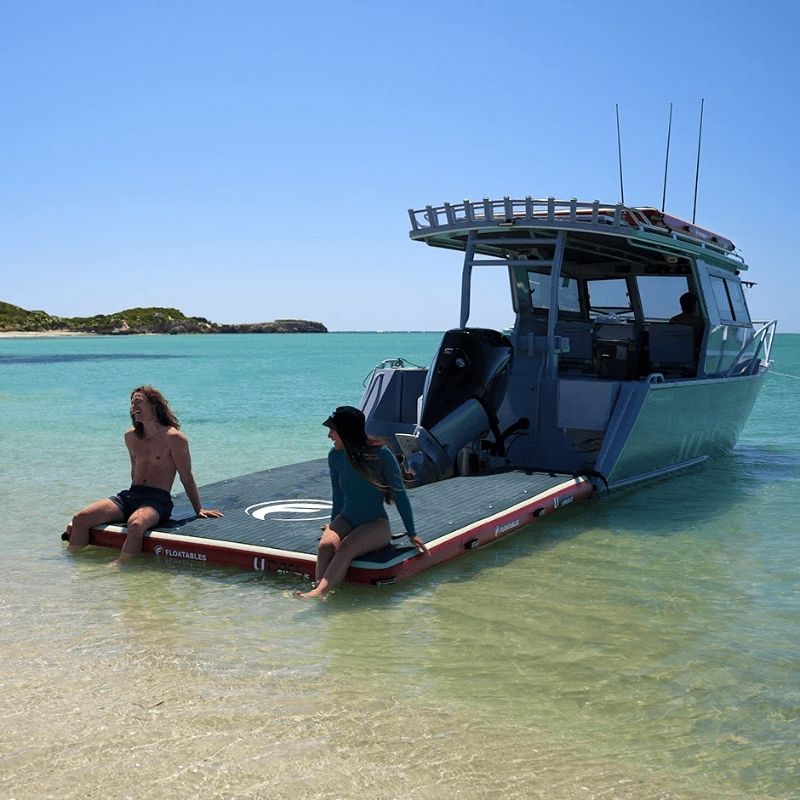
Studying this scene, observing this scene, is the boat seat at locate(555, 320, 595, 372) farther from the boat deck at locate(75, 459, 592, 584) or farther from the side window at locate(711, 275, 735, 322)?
the boat deck at locate(75, 459, 592, 584)

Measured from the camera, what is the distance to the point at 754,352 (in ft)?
46.4

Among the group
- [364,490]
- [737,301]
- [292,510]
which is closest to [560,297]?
[737,301]

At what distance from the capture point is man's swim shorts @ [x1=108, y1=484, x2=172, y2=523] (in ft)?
25.1

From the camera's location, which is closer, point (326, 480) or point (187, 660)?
point (187, 660)

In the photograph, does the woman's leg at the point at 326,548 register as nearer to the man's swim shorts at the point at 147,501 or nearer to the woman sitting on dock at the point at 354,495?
the woman sitting on dock at the point at 354,495

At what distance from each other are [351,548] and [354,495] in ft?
1.19

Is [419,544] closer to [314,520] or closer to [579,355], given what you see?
[314,520]

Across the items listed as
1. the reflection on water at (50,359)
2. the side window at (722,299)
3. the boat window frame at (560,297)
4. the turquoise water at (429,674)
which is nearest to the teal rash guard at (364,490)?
the turquoise water at (429,674)

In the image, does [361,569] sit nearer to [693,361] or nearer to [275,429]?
[693,361]

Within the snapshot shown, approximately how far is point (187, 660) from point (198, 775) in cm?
139

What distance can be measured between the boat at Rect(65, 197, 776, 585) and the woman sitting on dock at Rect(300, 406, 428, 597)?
0.51 ft

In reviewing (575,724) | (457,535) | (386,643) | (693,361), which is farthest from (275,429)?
(575,724)

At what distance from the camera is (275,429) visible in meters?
20.8

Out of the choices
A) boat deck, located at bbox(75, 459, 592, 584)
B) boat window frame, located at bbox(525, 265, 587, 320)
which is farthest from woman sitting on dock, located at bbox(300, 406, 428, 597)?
boat window frame, located at bbox(525, 265, 587, 320)
